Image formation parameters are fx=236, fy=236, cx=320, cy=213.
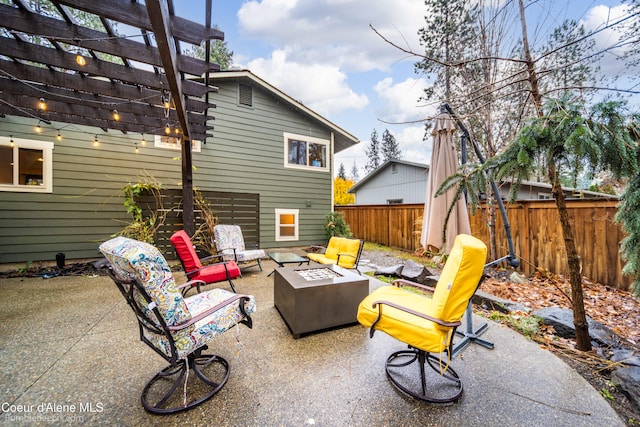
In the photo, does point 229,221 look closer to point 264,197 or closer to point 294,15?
point 264,197

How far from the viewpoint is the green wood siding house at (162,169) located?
17.3ft

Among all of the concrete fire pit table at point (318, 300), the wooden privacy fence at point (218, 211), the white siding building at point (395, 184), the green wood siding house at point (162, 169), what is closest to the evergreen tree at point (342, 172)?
the white siding building at point (395, 184)

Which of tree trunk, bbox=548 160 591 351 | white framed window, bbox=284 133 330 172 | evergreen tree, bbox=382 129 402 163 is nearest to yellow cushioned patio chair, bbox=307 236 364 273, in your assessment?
tree trunk, bbox=548 160 591 351

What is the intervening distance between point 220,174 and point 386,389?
6.69 metres

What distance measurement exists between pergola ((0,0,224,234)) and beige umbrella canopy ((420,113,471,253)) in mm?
3062

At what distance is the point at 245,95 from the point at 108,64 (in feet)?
13.9

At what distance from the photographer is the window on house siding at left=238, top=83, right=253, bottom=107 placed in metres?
7.21

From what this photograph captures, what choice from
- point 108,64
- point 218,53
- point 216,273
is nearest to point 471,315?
point 216,273

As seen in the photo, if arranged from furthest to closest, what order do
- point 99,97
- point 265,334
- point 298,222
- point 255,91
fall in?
point 298,222, point 255,91, point 99,97, point 265,334

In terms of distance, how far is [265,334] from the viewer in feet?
8.77

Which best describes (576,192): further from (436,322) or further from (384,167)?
(384,167)

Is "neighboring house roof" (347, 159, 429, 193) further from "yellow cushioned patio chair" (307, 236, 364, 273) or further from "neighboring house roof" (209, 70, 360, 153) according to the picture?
"yellow cushioned patio chair" (307, 236, 364, 273)

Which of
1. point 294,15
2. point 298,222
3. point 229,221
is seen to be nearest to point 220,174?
point 229,221

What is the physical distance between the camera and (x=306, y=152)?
8281 millimetres
